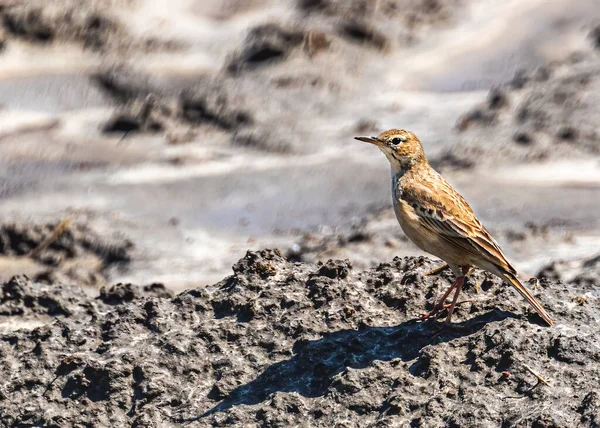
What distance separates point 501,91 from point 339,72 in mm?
2305

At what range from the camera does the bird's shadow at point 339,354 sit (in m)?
5.86

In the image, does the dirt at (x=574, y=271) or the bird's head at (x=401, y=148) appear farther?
the dirt at (x=574, y=271)

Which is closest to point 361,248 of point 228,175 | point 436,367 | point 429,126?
point 228,175

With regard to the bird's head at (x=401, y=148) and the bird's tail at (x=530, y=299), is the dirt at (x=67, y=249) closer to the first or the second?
the bird's head at (x=401, y=148)

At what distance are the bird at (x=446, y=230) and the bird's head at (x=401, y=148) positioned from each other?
4 centimetres

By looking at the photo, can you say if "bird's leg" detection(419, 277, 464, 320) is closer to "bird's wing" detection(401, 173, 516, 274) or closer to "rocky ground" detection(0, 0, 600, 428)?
"rocky ground" detection(0, 0, 600, 428)

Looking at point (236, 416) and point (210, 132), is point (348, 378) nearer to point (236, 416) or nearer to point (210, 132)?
point (236, 416)

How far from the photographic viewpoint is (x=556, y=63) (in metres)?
14.5

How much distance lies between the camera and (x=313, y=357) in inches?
236

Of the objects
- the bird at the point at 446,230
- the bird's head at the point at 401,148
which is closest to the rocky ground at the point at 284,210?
the bird at the point at 446,230

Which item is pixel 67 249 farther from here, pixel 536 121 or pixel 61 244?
pixel 536 121

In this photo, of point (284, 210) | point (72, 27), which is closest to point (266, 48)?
point (72, 27)

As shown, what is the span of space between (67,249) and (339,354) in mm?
5657

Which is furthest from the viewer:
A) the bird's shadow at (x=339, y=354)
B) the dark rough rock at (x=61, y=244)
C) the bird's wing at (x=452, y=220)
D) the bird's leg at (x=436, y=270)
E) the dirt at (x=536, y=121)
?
the dirt at (x=536, y=121)
